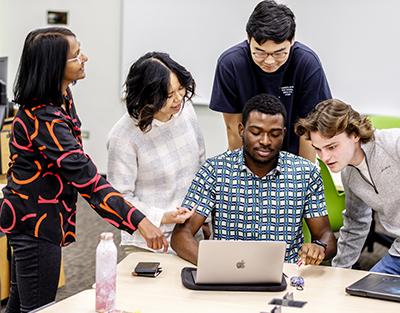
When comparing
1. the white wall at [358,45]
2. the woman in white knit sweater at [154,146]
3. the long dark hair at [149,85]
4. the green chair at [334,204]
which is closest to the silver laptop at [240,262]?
the woman in white knit sweater at [154,146]

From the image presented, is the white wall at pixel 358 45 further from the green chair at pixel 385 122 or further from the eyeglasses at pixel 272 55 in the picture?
the eyeglasses at pixel 272 55

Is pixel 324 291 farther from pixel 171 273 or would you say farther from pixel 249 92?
pixel 249 92

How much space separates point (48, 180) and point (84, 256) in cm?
201

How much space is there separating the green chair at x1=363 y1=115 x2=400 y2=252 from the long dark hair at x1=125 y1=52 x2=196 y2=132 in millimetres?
1532

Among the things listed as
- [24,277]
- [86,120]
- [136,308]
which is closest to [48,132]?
[24,277]

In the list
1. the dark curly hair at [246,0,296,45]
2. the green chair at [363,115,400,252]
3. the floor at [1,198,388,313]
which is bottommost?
the floor at [1,198,388,313]

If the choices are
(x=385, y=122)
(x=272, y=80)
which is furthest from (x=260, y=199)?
(x=385, y=122)

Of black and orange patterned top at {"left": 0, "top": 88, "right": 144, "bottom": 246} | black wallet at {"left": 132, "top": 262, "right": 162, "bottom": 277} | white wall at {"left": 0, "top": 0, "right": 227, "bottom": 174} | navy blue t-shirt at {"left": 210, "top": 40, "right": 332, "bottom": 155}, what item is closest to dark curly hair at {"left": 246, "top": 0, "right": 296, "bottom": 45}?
navy blue t-shirt at {"left": 210, "top": 40, "right": 332, "bottom": 155}

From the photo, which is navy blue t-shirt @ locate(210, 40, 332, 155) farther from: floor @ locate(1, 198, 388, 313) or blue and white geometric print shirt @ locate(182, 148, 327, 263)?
floor @ locate(1, 198, 388, 313)

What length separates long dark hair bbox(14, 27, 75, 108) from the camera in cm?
156

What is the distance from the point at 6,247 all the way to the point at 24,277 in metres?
1.10

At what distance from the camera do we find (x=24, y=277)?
1623 millimetres

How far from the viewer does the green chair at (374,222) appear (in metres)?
2.95

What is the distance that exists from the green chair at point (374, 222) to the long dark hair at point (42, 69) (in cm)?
202
